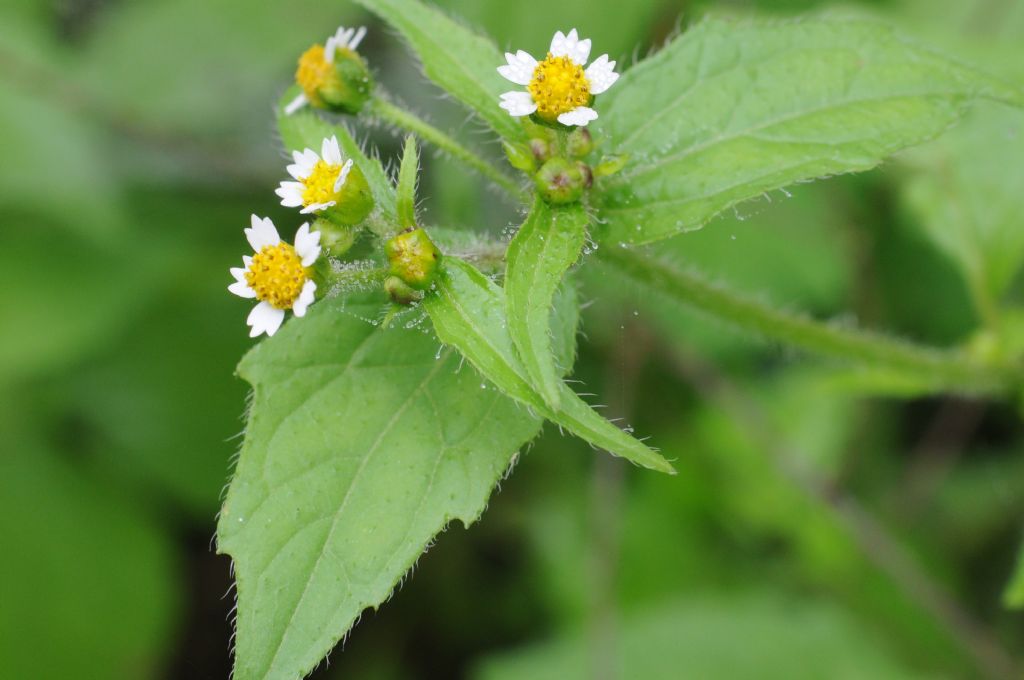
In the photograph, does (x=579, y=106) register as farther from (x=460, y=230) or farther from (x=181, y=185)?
(x=181, y=185)

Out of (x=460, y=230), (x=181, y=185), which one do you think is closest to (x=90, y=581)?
(x=181, y=185)

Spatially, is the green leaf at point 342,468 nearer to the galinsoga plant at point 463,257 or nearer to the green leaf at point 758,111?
the galinsoga plant at point 463,257

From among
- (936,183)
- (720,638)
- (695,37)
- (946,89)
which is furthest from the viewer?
(720,638)

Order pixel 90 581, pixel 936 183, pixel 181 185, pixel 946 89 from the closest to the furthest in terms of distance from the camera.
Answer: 1. pixel 946 89
2. pixel 936 183
3. pixel 90 581
4. pixel 181 185

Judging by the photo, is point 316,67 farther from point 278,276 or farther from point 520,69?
point 278,276

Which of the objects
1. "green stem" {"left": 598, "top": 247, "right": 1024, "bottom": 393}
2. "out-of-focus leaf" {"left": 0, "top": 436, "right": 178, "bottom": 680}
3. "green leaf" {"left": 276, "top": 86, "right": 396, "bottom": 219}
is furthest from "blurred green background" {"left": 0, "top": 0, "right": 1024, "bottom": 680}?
"green leaf" {"left": 276, "top": 86, "right": 396, "bottom": 219}
